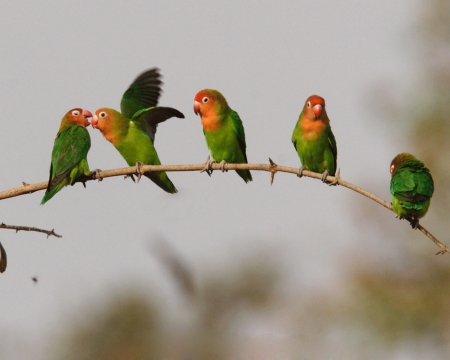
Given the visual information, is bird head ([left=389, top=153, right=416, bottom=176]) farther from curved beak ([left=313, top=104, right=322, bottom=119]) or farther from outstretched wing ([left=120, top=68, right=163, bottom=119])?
Result: outstretched wing ([left=120, top=68, right=163, bottom=119])

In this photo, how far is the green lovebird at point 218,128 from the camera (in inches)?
340

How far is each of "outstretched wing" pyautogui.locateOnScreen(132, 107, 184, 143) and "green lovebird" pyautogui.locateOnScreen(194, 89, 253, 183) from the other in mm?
524

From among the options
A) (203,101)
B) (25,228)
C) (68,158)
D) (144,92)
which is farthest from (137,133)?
(25,228)

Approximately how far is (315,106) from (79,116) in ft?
9.49

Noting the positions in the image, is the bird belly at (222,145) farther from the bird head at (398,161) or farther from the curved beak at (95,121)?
the bird head at (398,161)

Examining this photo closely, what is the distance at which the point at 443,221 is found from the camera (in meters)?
22.5

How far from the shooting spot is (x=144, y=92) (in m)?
9.65

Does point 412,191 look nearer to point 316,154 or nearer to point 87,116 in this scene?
point 316,154

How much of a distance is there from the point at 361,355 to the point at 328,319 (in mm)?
1758

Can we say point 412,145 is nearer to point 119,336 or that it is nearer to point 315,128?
point 119,336

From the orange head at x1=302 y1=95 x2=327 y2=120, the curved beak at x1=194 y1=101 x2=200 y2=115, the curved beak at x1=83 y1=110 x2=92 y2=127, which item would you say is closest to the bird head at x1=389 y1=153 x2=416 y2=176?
the orange head at x1=302 y1=95 x2=327 y2=120

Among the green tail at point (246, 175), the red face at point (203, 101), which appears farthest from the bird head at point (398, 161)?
the red face at point (203, 101)

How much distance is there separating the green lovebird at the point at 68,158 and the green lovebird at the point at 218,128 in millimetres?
1484

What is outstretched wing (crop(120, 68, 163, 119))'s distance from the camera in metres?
9.58
